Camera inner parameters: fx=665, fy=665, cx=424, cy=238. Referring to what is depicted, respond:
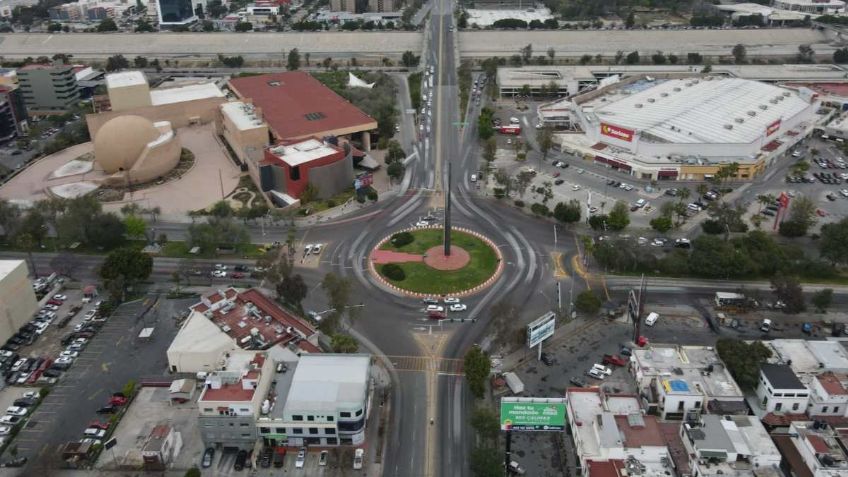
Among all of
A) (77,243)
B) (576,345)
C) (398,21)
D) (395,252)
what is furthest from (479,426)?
(398,21)

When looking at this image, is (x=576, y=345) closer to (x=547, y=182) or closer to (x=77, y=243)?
(x=547, y=182)

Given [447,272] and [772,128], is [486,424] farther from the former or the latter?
[772,128]

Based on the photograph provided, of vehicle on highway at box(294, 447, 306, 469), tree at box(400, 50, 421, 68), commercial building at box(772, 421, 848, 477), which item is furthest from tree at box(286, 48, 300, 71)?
commercial building at box(772, 421, 848, 477)

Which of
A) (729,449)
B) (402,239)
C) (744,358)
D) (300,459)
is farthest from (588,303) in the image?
(300,459)

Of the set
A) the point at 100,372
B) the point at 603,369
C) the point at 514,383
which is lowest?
the point at 100,372

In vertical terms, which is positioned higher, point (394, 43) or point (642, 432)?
point (394, 43)

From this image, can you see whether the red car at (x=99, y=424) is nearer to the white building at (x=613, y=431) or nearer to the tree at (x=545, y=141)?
the white building at (x=613, y=431)

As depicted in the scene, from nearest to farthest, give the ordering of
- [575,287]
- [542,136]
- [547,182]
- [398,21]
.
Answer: [575,287] → [547,182] → [542,136] → [398,21]

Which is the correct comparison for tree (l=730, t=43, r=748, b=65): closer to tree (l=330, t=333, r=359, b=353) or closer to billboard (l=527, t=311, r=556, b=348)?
billboard (l=527, t=311, r=556, b=348)

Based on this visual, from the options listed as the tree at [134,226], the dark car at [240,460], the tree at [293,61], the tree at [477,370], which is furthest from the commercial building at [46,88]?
the tree at [477,370]
